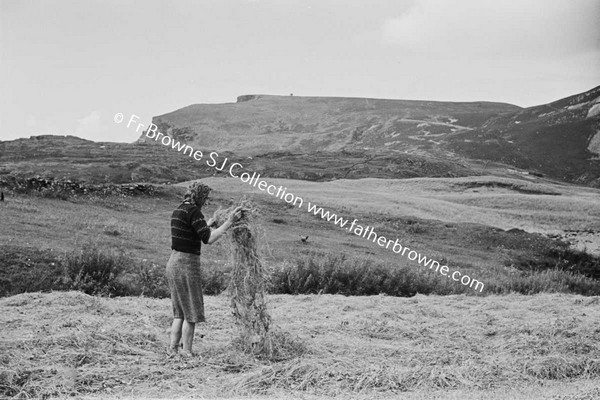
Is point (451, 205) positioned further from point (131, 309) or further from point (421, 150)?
point (421, 150)

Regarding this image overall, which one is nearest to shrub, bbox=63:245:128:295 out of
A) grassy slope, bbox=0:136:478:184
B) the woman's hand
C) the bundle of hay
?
the bundle of hay

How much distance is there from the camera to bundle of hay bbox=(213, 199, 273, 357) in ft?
29.8

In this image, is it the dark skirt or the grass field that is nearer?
the grass field

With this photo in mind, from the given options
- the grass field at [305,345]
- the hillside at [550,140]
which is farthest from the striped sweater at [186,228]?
the hillside at [550,140]

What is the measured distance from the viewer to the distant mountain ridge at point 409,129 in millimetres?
87125

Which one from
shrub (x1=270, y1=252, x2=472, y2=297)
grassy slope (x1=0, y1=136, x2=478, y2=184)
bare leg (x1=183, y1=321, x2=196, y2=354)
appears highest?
grassy slope (x1=0, y1=136, x2=478, y2=184)

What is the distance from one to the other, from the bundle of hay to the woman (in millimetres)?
212

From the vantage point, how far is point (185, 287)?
895 cm

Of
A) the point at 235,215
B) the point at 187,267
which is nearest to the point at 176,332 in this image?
the point at 187,267

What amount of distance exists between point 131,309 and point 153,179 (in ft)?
164

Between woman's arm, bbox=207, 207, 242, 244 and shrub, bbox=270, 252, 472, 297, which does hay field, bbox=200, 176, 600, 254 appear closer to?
shrub, bbox=270, 252, 472, 297

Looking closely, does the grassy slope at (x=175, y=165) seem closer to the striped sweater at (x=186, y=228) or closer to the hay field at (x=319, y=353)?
the hay field at (x=319, y=353)

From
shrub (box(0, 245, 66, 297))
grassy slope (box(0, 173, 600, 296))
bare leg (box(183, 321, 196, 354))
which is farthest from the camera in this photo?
grassy slope (box(0, 173, 600, 296))

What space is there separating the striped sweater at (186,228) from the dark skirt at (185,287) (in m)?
0.11
